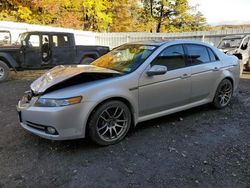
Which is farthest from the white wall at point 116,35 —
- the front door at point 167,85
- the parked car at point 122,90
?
the front door at point 167,85

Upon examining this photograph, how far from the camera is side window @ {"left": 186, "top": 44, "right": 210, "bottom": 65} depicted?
5.31m

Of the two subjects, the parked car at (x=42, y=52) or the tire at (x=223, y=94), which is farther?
the parked car at (x=42, y=52)

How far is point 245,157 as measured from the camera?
3.84m

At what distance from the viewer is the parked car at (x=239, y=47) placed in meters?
12.6

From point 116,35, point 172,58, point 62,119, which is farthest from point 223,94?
point 116,35

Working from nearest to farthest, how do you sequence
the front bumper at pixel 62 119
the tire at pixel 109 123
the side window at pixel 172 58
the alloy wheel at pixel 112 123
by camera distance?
1. the front bumper at pixel 62 119
2. the tire at pixel 109 123
3. the alloy wheel at pixel 112 123
4. the side window at pixel 172 58

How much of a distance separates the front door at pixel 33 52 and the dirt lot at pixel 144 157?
5965 millimetres

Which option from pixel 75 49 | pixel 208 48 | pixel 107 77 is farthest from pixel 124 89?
pixel 75 49

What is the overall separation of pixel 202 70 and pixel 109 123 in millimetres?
2233

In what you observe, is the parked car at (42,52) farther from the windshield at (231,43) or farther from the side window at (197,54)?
the side window at (197,54)

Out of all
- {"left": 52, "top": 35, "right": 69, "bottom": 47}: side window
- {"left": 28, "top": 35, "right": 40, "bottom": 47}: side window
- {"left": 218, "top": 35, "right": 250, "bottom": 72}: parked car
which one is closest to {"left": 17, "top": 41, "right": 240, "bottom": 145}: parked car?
{"left": 28, "top": 35, "right": 40, "bottom": 47}: side window

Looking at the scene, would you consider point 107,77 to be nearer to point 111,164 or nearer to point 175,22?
point 111,164

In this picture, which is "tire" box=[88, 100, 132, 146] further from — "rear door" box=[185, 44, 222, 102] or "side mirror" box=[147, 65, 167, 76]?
"rear door" box=[185, 44, 222, 102]

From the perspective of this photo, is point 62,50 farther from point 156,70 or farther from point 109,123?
point 109,123
